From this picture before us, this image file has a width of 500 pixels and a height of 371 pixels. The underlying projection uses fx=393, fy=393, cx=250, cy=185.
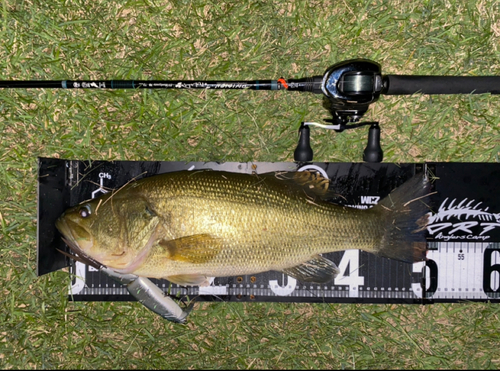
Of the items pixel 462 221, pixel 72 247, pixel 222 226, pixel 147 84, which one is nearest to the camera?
pixel 222 226

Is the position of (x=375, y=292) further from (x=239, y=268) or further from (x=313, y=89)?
(x=313, y=89)

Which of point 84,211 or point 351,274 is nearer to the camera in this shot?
point 84,211

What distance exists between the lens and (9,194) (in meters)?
3.22

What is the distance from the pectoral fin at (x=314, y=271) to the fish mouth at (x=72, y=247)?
4.72 ft

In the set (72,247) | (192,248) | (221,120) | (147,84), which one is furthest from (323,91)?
(72,247)

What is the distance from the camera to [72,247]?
2824 millimetres

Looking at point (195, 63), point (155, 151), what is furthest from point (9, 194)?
point (195, 63)

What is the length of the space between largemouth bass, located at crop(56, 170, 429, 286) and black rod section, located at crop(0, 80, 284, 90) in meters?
0.67

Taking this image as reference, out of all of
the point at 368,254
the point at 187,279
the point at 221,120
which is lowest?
the point at 187,279

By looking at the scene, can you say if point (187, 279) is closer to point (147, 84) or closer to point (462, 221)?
point (147, 84)

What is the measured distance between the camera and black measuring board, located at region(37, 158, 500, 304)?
10.2 ft

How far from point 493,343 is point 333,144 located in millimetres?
2083

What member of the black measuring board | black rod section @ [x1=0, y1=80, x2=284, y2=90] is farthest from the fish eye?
black rod section @ [x1=0, y1=80, x2=284, y2=90]

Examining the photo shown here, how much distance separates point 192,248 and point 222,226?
0.25 metres
